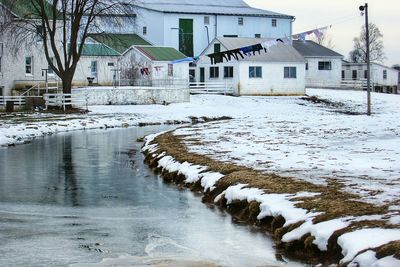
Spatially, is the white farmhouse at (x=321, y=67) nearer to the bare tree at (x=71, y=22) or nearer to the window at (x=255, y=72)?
the window at (x=255, y=72)

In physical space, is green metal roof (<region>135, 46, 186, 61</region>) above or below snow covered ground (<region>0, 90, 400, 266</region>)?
above

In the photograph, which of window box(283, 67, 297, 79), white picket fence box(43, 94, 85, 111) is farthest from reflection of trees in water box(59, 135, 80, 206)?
window box(283, 67, 297, 79)

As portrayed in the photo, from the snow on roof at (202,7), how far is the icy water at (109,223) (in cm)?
6871

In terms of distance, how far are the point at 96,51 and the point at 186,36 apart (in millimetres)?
17769

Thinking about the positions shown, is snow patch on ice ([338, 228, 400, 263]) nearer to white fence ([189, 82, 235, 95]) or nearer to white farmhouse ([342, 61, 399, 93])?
white fence ([189, 82, 235, 95])

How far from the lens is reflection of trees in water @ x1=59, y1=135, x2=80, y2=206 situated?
15812mm

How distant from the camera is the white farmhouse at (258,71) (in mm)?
70625

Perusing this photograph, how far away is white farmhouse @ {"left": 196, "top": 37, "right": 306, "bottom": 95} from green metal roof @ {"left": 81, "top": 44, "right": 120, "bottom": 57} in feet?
30.8

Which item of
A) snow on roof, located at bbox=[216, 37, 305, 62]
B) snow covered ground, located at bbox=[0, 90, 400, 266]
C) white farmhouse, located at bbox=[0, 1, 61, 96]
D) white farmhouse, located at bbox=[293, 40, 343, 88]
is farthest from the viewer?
white farmhouse, located at bbox=[293, 40, 343, 88]

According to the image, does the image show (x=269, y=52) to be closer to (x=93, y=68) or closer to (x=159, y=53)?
(x=159, y=53)

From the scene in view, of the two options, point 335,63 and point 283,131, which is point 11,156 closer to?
point 283,131

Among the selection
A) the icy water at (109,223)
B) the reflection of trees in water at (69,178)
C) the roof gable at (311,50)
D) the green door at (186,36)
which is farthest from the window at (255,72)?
the icy water at (109,223)

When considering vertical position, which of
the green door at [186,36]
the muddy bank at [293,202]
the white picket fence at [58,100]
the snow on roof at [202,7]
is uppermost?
the snow on roof at [202,7]

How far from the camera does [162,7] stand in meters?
89.7
